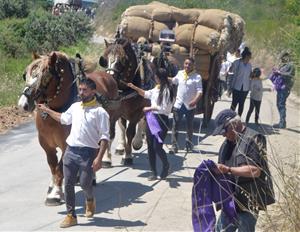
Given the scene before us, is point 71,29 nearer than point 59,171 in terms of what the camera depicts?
No

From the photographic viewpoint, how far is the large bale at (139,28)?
44.9 feet

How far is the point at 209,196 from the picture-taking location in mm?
5969

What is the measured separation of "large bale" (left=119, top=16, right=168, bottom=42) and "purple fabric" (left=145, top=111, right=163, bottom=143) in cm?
420

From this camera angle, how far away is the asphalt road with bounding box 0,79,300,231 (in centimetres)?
777

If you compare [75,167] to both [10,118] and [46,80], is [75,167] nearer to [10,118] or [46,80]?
[46,80]

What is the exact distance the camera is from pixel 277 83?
15.5 meters

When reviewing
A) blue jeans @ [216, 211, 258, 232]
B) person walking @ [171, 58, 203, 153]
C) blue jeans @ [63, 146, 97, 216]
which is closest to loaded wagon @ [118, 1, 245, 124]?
person walking @ [171, 58, 203, 153]

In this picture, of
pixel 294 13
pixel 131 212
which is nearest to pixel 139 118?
pixel 131 212

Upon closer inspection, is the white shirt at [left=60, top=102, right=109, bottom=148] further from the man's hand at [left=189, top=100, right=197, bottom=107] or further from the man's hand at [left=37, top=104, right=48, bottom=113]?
the man's hand at [left=189, top=100, right=197, bottom=107]

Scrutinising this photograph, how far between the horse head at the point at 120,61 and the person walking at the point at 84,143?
2.88 m

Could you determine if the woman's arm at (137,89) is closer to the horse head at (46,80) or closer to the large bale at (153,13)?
the horse head at (46,80)

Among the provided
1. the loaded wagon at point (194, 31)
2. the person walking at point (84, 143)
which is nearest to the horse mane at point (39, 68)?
the person walking at point (84, 143)

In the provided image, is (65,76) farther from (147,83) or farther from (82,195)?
(147,83)

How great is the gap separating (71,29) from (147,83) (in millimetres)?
25524
